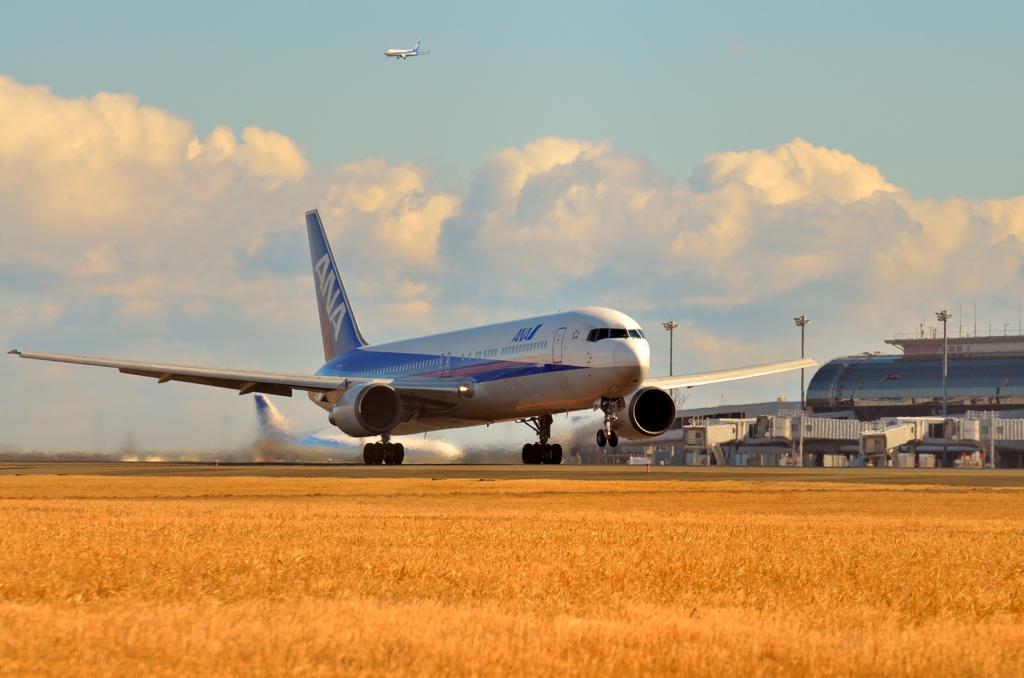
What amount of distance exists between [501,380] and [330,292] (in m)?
21.3

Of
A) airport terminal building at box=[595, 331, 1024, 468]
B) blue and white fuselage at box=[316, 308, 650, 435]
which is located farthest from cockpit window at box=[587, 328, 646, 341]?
airport terminal building at box=[595, 331, 1024, 468]

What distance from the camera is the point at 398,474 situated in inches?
1635

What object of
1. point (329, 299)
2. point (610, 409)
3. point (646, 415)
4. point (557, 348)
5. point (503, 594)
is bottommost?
point (503, 594)

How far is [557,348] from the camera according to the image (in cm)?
4622

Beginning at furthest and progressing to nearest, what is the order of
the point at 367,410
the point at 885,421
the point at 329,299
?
1. the point at 885,421
2. the point at 329,299
3. the point at 367,410

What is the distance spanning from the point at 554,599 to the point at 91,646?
3904 millimetres

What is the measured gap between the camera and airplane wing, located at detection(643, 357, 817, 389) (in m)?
53.4

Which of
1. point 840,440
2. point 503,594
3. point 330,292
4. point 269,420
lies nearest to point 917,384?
point 840,440

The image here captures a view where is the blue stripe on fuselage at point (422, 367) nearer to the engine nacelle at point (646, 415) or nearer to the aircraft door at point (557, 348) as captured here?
the aircraft door at point (557, 348)

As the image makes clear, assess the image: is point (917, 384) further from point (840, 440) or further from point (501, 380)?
point (501, 380)

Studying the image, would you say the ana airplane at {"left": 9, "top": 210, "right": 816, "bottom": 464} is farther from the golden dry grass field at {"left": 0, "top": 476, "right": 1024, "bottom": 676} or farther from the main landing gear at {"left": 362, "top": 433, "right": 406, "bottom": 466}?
the golden dry grass field at {"left": 0, "top": 476, "right": 1024, "bottom": 676}

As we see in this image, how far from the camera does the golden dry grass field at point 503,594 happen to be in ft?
24.8

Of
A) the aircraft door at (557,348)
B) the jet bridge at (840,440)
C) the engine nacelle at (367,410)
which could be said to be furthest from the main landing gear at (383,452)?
the jet bridge at (840,440)

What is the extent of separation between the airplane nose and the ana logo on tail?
24700 mm
